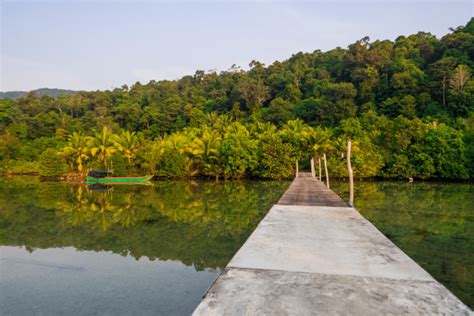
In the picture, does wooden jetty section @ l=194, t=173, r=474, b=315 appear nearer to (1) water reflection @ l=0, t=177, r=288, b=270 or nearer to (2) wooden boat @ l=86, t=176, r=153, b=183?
(1) water reflection @ l=0, t=177, r=288, b=270

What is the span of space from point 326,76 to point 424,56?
40.1 ft

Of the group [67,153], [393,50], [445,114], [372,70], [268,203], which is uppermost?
[393,50]

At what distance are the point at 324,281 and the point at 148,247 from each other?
5.87 m

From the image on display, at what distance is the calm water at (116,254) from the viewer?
206 inches

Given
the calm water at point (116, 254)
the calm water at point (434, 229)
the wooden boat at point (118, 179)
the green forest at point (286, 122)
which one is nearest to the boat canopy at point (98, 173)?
the wooden boat at point (118, 179)

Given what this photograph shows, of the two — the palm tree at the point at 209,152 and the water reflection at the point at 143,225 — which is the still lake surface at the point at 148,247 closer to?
the water reflection at the point at 143,225

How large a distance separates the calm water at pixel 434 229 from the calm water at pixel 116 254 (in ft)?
12.8

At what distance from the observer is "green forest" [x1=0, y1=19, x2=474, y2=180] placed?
25.8m

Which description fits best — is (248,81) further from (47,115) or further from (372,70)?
(47,115)

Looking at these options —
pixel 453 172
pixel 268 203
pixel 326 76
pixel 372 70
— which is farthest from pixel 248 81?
pixel 268 203

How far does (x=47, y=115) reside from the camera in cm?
4566

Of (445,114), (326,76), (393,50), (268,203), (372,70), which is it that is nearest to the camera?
(268,203)

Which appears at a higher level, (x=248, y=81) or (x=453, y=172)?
(x=248, y=81)

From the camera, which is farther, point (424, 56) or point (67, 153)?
point (424, 56)
